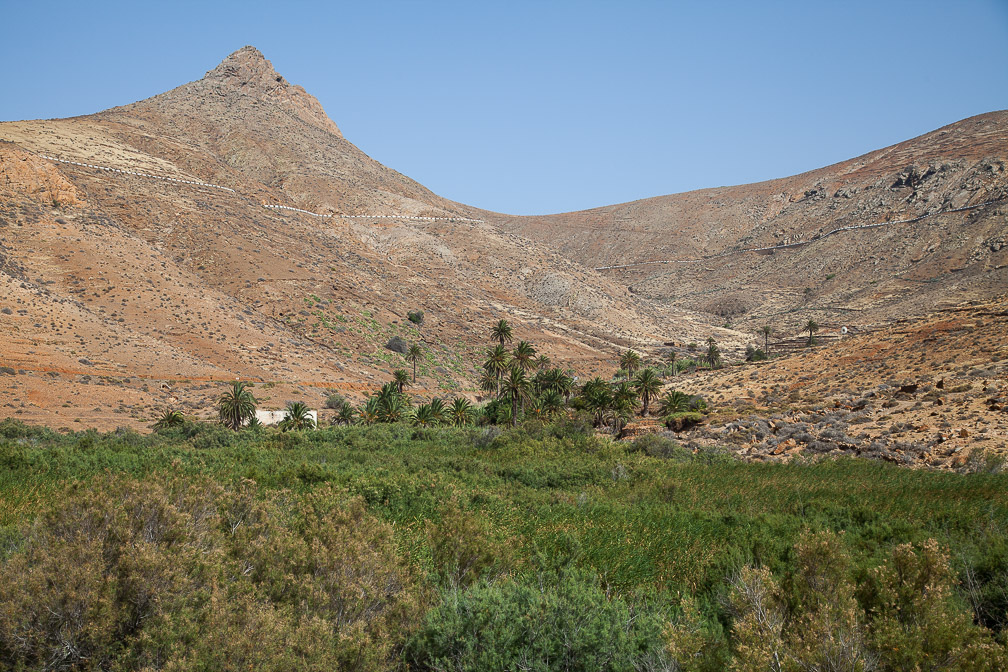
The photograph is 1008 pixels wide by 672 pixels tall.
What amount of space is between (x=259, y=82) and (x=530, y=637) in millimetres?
141727

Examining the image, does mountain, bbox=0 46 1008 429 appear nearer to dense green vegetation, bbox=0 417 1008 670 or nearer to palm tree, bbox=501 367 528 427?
palm tree, bbox=501 367 528 427

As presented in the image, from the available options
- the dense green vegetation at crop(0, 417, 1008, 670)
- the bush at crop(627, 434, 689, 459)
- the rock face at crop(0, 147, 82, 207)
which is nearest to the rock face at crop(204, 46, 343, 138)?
the rock face at crop(0, 147, 82, 207)

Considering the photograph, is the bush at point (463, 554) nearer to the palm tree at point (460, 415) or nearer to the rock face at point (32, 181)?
the palm tree at point (460, 415)

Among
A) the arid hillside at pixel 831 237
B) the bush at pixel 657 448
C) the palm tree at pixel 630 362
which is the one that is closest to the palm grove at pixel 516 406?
the bush at pixel 657 448

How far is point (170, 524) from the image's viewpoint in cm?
748

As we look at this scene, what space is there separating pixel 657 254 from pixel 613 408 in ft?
328

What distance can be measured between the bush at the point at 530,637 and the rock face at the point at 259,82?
419ft

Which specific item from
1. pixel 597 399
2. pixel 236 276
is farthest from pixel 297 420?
pixel 236 276

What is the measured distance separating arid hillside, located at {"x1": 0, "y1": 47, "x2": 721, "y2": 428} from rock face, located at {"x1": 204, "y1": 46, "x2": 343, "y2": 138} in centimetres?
706

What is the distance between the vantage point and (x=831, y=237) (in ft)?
367

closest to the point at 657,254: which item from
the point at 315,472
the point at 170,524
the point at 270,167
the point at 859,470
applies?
the point at 270,167

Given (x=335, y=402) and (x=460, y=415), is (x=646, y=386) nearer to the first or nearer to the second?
(x=460, y=415)

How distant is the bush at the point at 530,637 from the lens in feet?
23.3

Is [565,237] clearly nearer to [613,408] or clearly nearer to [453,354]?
[453,354]
